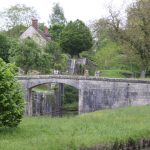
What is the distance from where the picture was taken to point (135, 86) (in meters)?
42.9

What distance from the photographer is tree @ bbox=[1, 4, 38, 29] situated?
257 ft

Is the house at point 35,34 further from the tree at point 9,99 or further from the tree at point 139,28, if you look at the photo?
the tree at point 9,99

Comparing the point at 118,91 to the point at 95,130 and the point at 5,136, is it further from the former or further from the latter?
the point at 5,136

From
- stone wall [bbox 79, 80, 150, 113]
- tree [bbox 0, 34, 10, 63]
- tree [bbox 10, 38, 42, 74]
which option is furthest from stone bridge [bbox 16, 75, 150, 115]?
tree [bbox 0, 34, 10, 63]

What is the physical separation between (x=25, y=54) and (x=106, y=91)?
13.0 m

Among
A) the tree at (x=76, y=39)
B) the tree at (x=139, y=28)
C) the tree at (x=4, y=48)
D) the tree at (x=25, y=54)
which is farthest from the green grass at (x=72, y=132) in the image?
the tree at (x=76, y=39)

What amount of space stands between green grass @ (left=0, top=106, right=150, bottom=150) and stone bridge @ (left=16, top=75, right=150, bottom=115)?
15627 millimetres

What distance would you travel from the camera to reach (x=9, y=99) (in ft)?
63.8

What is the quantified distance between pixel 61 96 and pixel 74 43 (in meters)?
11.5

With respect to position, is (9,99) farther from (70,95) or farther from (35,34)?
(35,34)

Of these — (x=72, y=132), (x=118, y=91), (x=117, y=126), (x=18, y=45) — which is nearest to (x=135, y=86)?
(x=118, y=91)

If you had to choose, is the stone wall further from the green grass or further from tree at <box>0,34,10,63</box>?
tree at <box>0,34,10,63</box>

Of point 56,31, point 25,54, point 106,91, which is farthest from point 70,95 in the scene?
point 56,31

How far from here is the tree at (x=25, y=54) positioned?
53.8m
